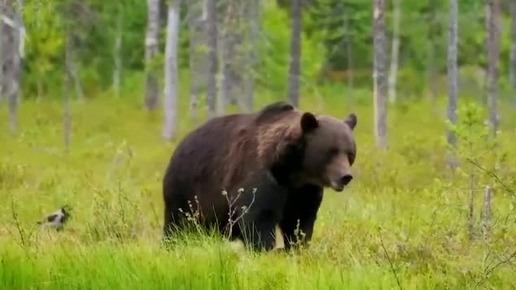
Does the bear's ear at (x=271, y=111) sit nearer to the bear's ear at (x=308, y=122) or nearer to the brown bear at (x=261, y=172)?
the brown bear at (x=261, y=172)

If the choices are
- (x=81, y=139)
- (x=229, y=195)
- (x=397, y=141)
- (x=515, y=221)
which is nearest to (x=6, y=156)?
(x=81, y=139)

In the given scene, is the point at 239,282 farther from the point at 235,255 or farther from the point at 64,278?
the point at 64,278

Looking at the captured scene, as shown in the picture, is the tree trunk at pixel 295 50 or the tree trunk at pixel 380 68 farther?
the tree trunk at pixel 295 50

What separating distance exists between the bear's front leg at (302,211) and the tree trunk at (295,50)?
1830 cm

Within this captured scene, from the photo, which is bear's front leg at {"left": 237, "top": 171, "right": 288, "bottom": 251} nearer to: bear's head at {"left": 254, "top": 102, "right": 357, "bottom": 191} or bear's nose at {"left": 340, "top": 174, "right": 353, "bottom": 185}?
bear's head at {"left": 254, "top": 102, "right": 357, "bottom": 191}

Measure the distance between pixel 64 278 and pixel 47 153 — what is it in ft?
62.4

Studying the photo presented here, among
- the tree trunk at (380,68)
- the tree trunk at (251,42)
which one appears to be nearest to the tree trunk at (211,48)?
the tree trunk at (251,42)

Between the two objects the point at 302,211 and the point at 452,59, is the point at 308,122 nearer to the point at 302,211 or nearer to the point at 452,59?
the point at 302,211

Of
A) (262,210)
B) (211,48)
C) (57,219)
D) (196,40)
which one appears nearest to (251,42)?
(211,48)

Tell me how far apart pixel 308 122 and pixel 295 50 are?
63.8 feet

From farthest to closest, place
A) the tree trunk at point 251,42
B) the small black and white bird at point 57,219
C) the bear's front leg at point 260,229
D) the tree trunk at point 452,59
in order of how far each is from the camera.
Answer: the tree trunk at point 251,42 < the tree trunk at point 452,59 < the small black and white bird at point 57,219 < the bear's front leg at point 260,229

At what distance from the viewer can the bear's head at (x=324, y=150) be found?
8016 millimetres

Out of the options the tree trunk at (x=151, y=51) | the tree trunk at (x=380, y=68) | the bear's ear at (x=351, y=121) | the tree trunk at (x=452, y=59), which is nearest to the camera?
the bear's ear at (x=351, y=121)

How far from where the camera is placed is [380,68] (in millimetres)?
25078
